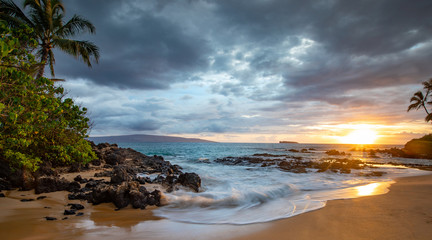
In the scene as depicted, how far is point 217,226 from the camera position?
14.0 feet

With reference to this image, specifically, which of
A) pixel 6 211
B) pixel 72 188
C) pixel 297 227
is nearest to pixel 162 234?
pixel 297 227

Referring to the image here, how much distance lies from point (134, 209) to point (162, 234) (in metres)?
1.77

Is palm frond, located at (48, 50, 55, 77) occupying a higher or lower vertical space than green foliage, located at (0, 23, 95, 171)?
higher

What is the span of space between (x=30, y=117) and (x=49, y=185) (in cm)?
212

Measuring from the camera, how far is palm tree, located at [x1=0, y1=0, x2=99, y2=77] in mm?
13508

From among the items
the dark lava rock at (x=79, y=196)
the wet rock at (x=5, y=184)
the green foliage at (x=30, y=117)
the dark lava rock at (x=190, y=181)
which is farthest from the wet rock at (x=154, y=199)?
the wet rock at (x=5, y=184)

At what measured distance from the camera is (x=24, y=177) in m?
6.06

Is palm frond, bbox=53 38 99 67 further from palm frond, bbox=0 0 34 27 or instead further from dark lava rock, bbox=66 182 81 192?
A: dark lava rock, bbox=66 182 81 192

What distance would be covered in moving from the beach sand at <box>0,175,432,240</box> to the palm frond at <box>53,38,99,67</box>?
13.0 metres

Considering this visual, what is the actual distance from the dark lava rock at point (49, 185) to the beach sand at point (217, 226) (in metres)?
0.52

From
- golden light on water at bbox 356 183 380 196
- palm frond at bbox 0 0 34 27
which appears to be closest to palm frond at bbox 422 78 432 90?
golden light on water at bbox 356 183 380 196

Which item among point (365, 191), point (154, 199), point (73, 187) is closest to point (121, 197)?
point (154, 199)

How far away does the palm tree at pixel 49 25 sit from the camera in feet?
44.3

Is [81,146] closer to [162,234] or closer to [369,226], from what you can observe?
[162,234]
